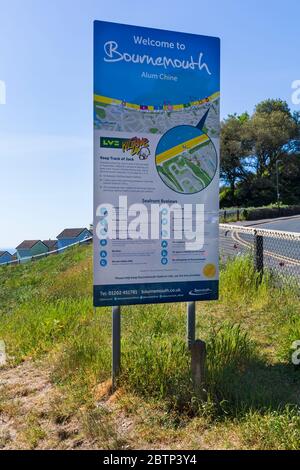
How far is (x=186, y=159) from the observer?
166 inches

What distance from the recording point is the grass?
317cm

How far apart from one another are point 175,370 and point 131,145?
2059 mm

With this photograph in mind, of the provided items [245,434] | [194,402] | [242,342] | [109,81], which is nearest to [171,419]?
[194,402]

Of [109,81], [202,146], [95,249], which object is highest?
[109,81]

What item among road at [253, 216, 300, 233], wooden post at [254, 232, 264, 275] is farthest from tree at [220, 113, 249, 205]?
wooden post at [254, 232, 264, 275]

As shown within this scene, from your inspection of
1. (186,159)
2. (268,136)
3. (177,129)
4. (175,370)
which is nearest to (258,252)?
(186,159)

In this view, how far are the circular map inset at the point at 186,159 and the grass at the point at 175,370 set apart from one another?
60.8 inches

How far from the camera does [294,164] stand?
5825 centimetres

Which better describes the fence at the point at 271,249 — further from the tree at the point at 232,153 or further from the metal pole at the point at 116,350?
the tree at the point at 232,153

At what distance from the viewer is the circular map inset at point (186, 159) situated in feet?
13.5

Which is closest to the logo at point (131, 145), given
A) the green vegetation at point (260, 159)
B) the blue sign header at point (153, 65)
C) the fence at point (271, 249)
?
the blue sign header at point (153, 65)

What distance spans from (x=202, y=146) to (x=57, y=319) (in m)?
3.17
